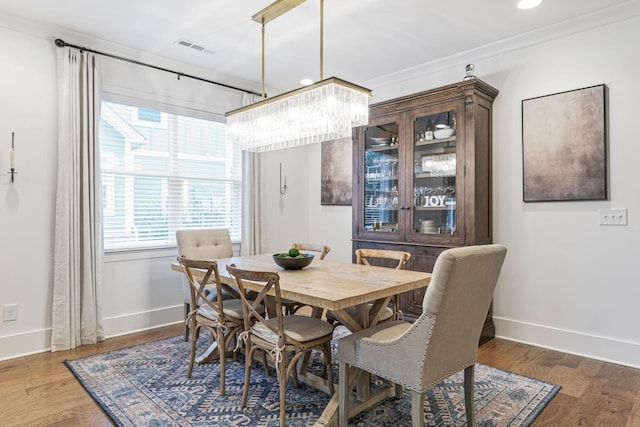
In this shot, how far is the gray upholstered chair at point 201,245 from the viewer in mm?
3466

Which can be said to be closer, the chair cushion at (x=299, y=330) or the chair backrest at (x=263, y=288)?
the chair backrest at (x=263, y=288)

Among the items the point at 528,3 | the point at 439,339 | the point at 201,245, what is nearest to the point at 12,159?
the point at 201,245

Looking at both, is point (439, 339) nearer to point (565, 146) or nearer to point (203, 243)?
point (565, 146)

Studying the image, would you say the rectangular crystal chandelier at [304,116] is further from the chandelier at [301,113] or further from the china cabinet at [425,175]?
the china cabinet at [425,175]

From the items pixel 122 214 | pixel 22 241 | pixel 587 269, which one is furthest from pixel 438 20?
pixel 22 241

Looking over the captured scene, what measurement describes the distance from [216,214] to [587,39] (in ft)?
12.3

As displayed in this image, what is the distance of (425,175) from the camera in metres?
3.64

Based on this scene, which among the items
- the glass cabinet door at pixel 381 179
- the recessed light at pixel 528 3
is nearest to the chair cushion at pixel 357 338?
the glass cabinet door at pixel 381 179

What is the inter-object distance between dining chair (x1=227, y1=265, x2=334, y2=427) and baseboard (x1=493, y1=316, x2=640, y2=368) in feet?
6.60

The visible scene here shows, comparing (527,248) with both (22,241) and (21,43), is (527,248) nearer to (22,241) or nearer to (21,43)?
(22,241)

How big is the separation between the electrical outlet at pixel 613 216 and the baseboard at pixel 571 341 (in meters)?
0.88

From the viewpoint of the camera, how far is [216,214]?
4.33 metres

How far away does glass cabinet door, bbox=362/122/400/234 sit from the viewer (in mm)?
3871

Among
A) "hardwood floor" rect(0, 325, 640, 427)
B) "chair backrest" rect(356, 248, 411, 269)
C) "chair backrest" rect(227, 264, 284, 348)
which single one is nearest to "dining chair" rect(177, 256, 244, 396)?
"chair backrest" rect(227, 264, 284, 348)
